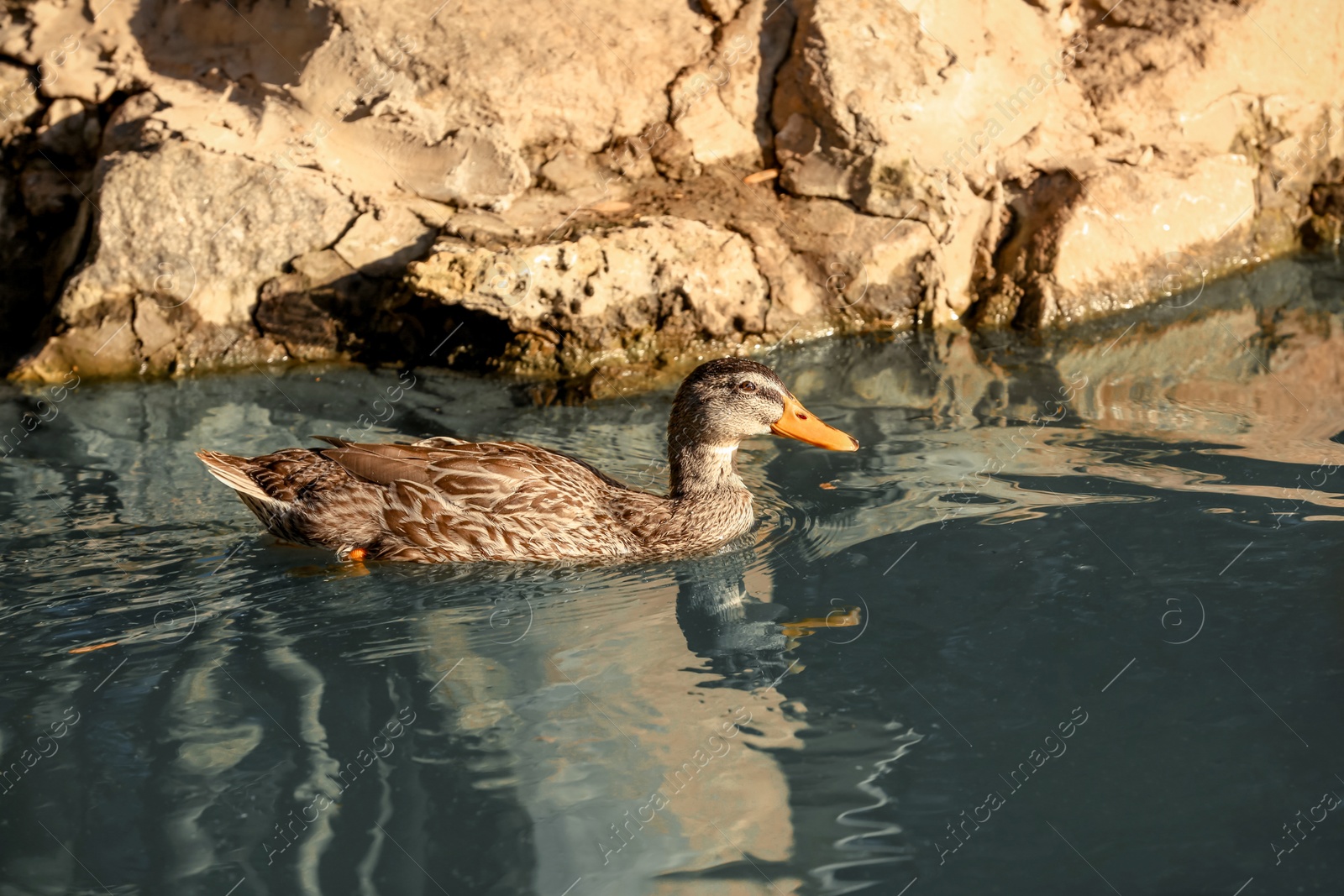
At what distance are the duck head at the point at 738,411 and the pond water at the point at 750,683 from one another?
405 mm

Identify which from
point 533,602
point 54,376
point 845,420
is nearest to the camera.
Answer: point 533,602

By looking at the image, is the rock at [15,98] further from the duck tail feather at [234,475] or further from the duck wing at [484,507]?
the duck wing at [484,507]

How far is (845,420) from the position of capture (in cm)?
741

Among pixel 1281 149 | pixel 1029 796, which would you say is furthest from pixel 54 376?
pixel 1281 149

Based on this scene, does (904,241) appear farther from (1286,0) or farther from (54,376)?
(54,376)

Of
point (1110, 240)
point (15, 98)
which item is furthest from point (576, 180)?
point (15, 98)

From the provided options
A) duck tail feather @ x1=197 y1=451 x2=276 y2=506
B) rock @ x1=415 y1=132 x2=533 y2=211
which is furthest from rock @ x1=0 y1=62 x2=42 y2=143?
duck tail feather @ x1=197 y1=451 x2=276 y2=506

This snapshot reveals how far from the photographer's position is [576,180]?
919 centimetres

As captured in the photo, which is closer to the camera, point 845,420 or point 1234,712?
point 1234,712

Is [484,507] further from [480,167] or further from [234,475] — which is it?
[480,167]

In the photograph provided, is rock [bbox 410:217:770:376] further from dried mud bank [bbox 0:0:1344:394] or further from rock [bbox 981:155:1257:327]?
rock [bbox 981:155:1257:327]

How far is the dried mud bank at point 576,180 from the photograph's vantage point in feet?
28.3

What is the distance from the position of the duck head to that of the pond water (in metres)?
0.41

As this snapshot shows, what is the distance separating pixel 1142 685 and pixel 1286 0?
319 inches
